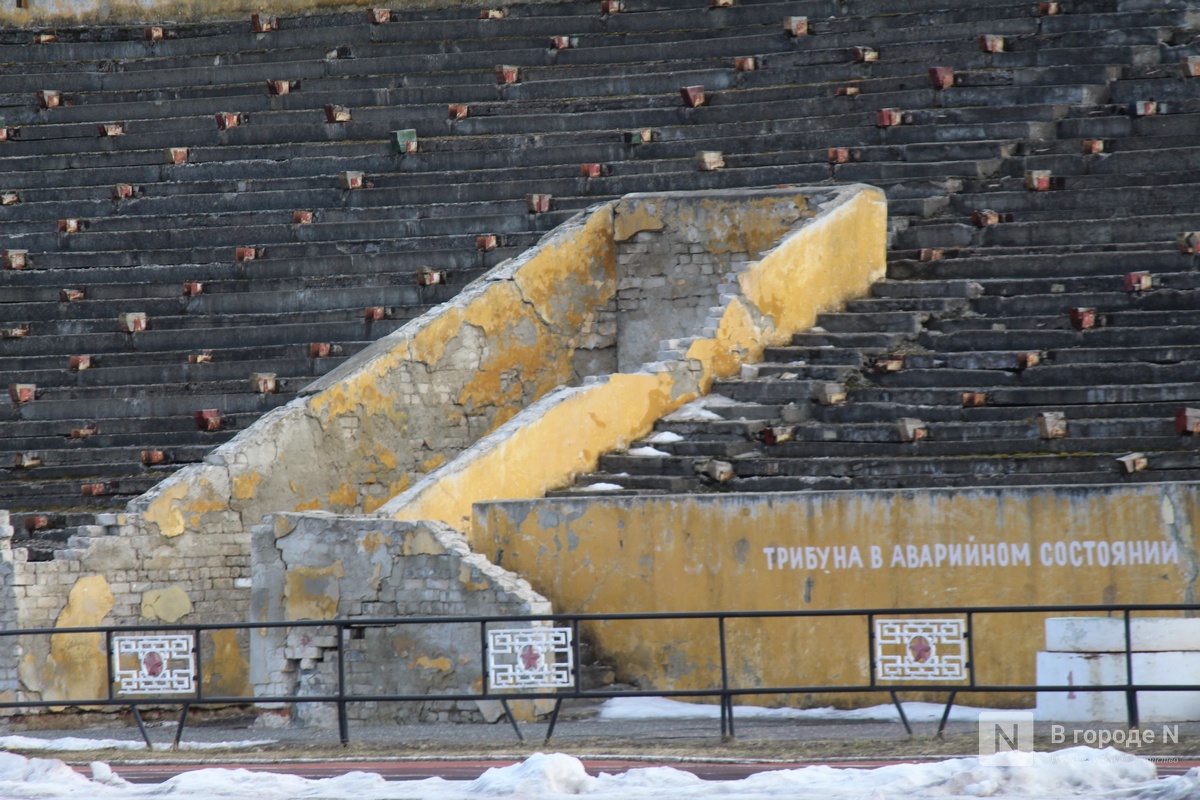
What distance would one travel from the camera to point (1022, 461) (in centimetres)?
1584

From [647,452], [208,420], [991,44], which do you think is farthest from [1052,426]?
[208,420]

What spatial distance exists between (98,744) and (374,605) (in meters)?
2.38

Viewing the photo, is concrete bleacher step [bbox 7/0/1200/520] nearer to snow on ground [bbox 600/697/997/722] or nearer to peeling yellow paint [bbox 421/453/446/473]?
peeling yellow paint [bbox 421/453/446/473]

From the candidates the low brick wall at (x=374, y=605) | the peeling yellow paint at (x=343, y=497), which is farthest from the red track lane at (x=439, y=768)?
the peeling yellow paint at (x=343, y=497)

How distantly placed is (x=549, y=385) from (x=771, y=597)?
587 centimetres

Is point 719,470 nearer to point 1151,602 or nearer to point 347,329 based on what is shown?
point 1151,602

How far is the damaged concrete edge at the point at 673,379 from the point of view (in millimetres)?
16406

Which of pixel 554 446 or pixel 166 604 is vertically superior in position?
pixel 554 446

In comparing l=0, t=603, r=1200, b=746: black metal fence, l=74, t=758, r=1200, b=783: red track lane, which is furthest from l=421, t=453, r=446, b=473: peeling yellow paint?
l=74, t=758, r=1200, b=783: red track lane

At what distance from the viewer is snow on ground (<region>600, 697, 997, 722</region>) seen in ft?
45.7

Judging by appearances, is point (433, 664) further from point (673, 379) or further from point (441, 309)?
point (441, 309)

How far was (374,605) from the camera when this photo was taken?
1558 cm

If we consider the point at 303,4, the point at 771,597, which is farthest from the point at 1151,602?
the point at 303,4

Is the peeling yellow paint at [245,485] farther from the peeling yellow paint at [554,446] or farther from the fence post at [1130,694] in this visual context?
the fence post at [1130,694]
